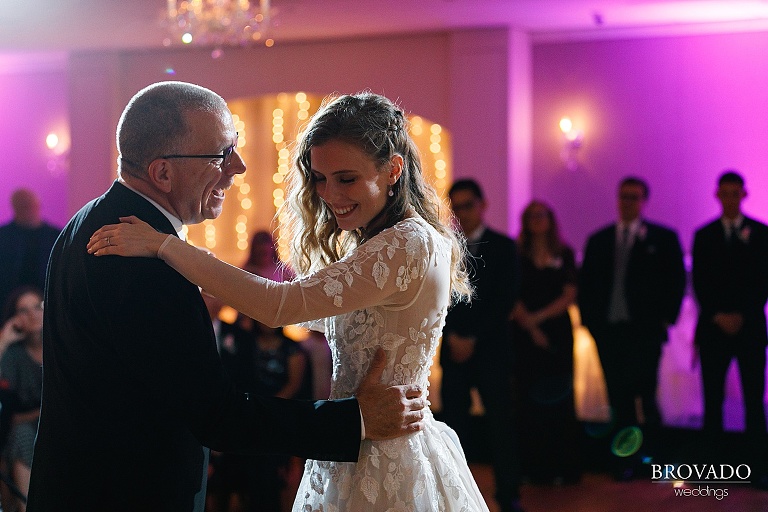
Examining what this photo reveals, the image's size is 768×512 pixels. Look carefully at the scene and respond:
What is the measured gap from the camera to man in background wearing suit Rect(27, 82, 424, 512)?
73.3 inches

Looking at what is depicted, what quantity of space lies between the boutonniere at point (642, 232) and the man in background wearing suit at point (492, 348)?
1.24 m

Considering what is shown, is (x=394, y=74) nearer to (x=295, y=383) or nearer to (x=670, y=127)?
(x=670, y=127)

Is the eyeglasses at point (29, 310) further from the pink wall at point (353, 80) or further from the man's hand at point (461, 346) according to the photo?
the pink wall at point (353, 80)

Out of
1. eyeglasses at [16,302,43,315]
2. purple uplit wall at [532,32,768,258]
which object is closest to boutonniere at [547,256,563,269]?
purple uplit wall at [532,32,768,258]

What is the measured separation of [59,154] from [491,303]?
6.52 m

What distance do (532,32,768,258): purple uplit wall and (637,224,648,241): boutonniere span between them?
1938mm

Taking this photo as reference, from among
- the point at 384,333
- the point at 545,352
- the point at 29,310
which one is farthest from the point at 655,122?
the point at 384,333

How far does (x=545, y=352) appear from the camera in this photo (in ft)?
19.7

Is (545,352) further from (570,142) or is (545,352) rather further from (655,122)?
(655,122)

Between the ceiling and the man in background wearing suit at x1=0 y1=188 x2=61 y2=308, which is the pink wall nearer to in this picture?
the ceiling

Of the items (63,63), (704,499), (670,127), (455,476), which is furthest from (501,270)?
(63,63)

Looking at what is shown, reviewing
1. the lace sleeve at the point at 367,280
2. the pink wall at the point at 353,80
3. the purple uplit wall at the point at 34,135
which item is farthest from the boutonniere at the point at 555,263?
the purple uplit wall at the point at 34,135

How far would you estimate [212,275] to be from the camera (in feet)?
6.43

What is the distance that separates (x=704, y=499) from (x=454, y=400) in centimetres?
150
